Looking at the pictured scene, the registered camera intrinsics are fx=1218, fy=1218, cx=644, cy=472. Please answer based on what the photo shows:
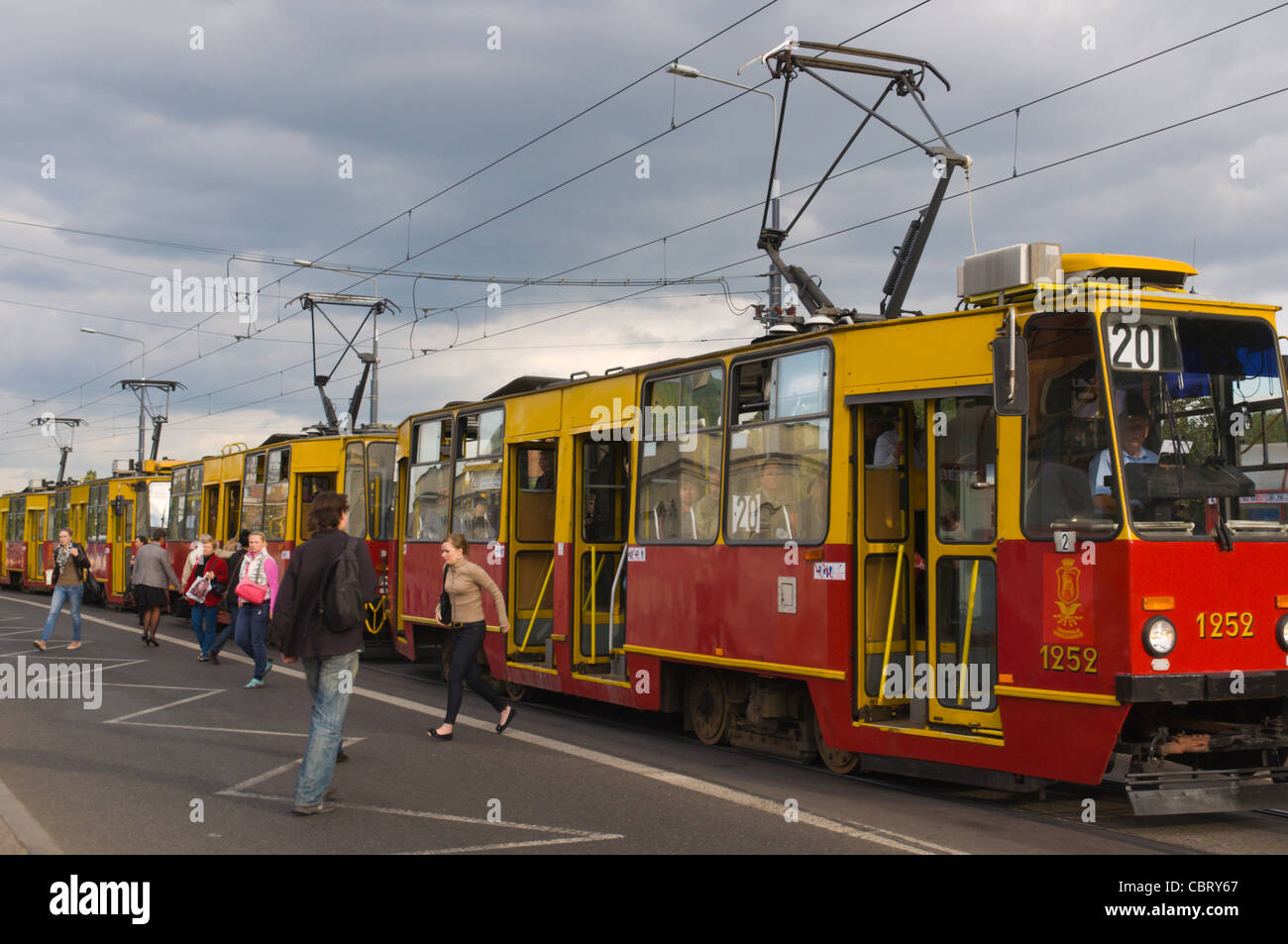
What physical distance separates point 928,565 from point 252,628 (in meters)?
9.12

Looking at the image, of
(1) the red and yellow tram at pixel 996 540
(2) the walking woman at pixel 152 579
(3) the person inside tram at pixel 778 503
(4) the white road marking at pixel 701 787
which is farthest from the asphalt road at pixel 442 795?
(2) the walking woman at pixel 152 579

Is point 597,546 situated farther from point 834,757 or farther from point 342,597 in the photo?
point 342,597

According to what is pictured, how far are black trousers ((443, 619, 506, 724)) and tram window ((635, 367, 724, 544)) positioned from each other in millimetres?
1652

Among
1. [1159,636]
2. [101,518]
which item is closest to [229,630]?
[1159,636]

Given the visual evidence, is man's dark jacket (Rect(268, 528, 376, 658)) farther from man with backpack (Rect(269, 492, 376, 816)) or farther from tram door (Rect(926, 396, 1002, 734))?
Answer: tram door (Rect(926, 396, 1002, 734))

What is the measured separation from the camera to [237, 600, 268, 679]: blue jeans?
1408cm

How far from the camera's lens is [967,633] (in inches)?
305

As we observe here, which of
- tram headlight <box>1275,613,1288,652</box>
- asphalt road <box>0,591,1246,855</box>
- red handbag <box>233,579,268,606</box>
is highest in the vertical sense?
tram headlight <box>1275,613,1288,652</box>

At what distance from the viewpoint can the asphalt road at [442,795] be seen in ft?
22.0

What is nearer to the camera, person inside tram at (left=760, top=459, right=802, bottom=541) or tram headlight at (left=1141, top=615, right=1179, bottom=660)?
tram headlight at (left=1141, top=615, right=1179, bottom=660)

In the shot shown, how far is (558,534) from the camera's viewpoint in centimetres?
1193

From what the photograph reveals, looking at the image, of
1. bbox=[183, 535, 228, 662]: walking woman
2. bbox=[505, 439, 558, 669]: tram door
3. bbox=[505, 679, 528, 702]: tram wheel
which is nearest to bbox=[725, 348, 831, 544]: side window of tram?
bbox=[505, 439, 558, 669]: tram door
